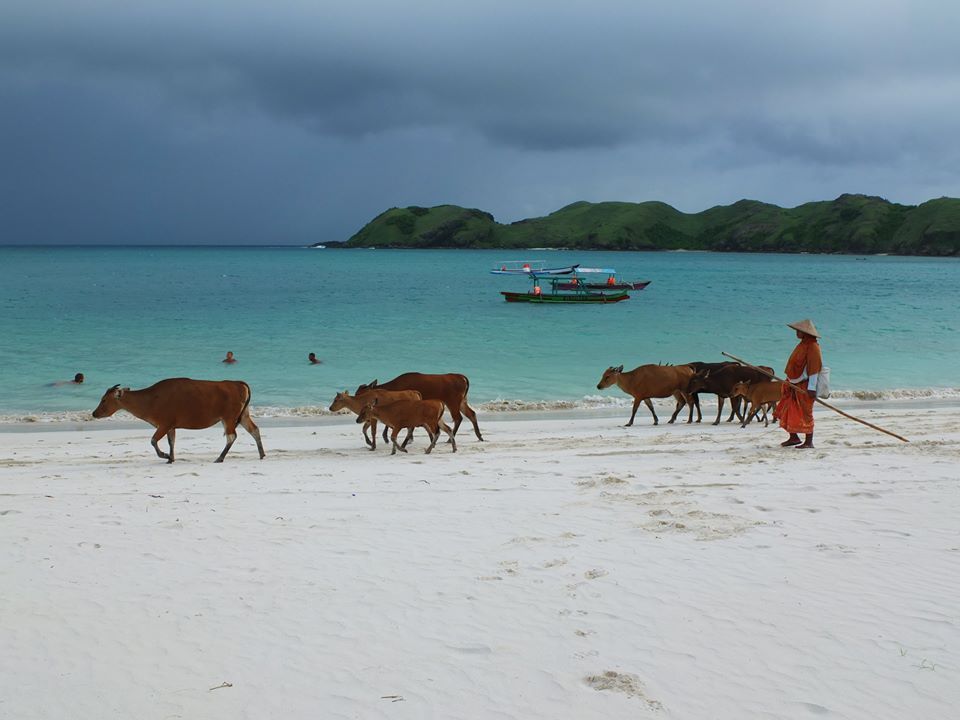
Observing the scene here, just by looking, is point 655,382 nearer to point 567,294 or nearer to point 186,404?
point 186,404

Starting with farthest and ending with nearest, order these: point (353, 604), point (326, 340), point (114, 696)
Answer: point (326, 340)
point (353, 604)
point (114, 696)

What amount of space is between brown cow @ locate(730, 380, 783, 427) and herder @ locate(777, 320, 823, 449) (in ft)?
7.77

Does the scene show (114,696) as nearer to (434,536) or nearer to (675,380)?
(434,536)

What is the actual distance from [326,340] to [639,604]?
28134 mm

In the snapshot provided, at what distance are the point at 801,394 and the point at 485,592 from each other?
7546 mm

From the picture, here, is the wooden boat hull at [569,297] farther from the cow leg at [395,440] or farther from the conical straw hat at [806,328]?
the cow leg at [395,440]

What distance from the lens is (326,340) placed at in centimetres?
3309

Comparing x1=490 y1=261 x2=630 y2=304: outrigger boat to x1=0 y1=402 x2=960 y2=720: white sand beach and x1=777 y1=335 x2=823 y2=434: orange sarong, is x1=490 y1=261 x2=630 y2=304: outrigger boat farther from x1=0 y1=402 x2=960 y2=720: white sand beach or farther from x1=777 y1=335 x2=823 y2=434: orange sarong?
x1=0 y1=402 x2=960 y2=720: white sand beach

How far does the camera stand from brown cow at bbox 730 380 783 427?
583 inches

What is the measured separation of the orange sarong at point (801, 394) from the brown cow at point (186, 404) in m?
7.62

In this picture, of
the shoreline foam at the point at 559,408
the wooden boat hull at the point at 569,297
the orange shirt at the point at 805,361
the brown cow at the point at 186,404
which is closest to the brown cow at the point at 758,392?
the shoreline foam at the point at 559,408

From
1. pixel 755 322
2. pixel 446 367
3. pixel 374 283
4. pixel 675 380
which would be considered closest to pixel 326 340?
pixel 446 367

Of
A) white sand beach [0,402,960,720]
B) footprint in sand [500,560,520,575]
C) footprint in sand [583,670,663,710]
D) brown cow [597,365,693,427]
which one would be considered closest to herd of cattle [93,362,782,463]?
white sand beach [0,402,960,720]

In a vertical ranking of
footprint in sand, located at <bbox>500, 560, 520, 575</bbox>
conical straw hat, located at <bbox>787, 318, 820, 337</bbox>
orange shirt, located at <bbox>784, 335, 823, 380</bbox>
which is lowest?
footprint in sand, located at <bbox>500, 560, 520, 575</bbox>
